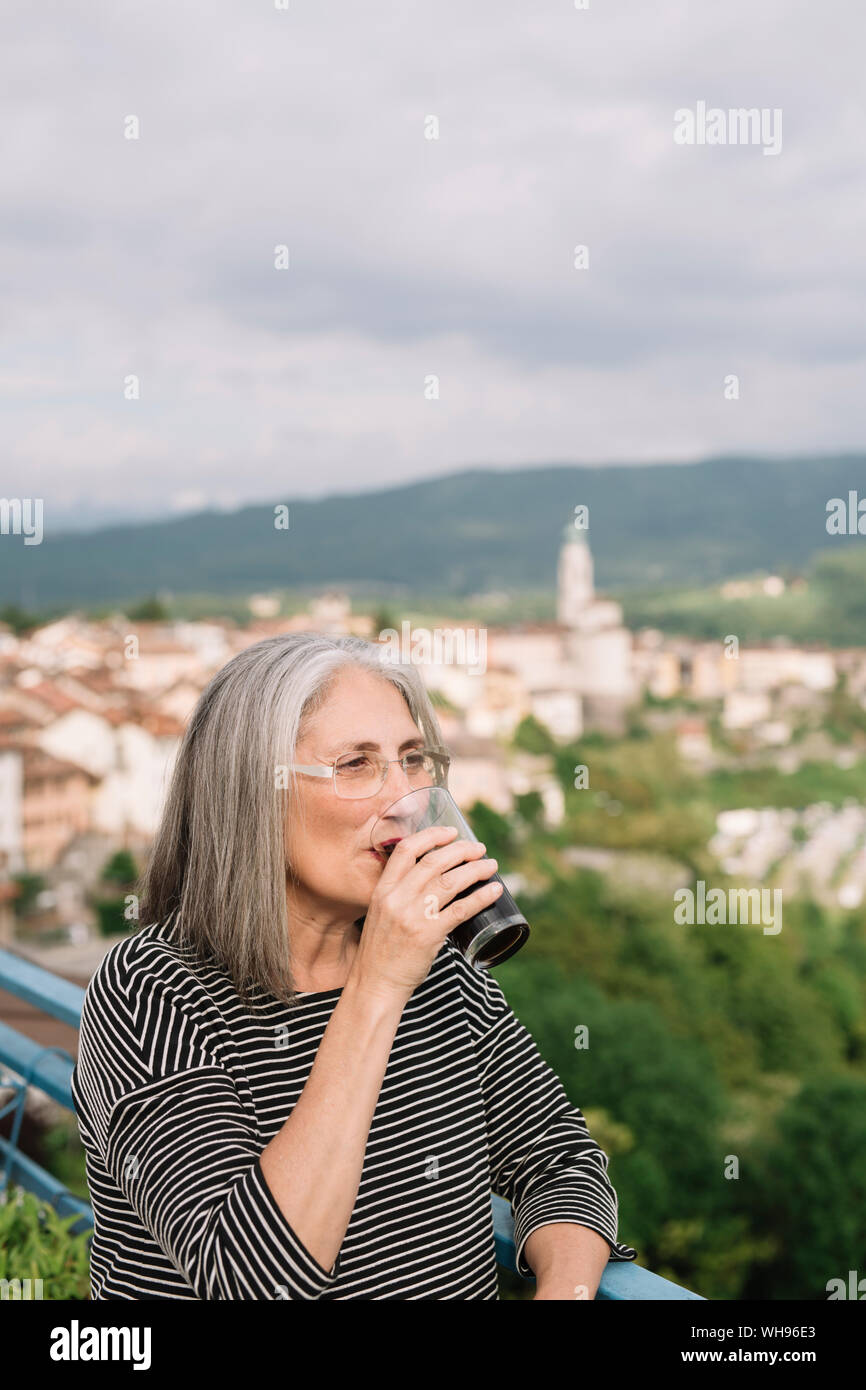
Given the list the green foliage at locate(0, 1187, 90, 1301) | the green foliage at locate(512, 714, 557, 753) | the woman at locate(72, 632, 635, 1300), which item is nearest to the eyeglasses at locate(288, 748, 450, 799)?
the woman at locate(72, 632, 635, 1300)

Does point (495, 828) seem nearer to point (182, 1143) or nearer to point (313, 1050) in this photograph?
point (313, 1050)

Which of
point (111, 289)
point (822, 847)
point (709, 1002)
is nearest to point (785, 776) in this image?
point (822, 847)

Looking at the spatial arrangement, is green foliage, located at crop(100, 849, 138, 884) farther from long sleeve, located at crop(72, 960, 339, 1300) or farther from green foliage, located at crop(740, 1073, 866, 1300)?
long sleeve, located at crop(72, 960, 339, 1300)

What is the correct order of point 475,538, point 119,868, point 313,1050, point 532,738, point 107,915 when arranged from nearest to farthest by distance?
point 313,1050
point 107,915
point 119,868
point 532,738
point 475,538

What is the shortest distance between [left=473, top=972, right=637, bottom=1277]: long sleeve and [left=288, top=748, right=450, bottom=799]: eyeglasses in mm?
197

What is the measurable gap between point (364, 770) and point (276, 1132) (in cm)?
28

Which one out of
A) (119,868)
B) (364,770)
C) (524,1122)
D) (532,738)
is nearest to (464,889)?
(364,770)

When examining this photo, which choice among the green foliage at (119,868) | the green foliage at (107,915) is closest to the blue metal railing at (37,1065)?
the green foliage at (107,915)

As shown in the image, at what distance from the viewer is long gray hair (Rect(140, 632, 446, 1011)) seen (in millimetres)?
1001

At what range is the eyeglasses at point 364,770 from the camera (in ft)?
3.33

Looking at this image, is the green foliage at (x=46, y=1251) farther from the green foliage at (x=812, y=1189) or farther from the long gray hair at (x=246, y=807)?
the green foliage at (x=812, y=1189)

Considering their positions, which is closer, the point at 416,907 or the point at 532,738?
the point at 416,907

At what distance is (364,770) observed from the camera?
104 cm

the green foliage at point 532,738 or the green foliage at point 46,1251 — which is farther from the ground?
the green foliage at point 532,738
